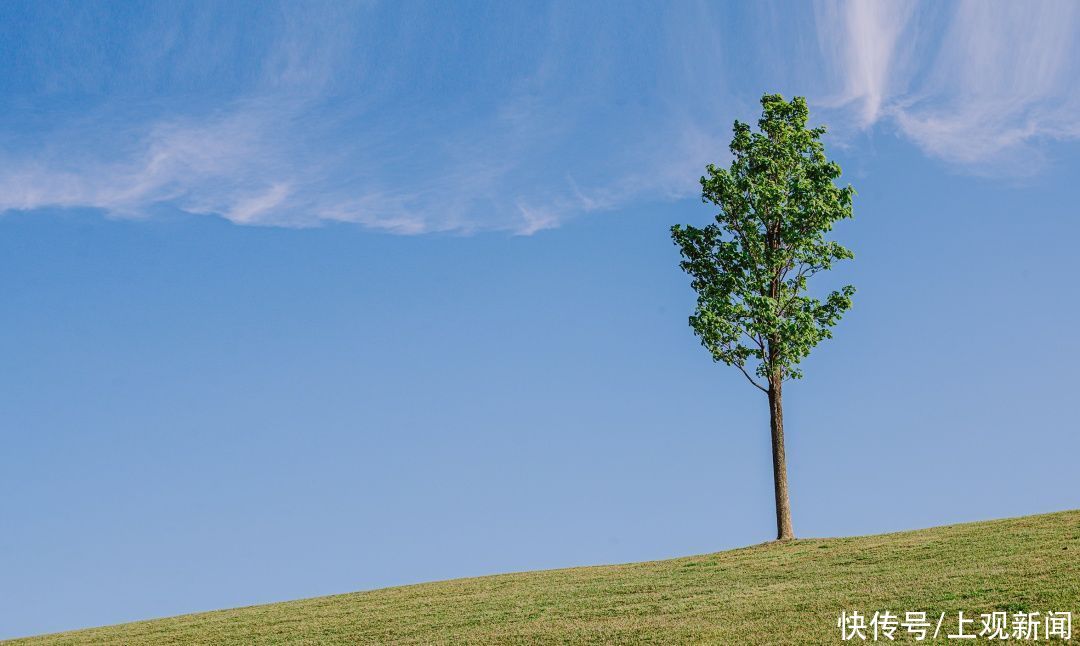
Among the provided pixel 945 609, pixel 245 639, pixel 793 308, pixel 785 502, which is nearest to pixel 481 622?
pixel 245 639

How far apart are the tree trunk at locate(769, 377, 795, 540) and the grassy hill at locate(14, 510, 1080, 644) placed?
1.30 m

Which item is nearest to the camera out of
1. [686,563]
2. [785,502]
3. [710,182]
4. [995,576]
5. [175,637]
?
[995,576]

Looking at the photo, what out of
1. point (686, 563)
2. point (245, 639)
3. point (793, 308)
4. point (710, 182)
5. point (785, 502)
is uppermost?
point (710, 182)

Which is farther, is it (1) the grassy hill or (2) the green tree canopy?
(2) the green tree canopy

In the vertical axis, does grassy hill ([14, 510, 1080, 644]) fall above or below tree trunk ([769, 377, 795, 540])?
below

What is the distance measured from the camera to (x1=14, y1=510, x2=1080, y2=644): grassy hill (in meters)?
19.6

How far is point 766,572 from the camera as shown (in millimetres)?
26234

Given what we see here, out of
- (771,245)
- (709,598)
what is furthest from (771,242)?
(709,598)

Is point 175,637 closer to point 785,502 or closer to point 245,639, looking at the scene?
point 245,639

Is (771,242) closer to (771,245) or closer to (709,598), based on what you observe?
(771,245)

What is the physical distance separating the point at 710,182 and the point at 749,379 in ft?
25.4

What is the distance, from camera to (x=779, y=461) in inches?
1336

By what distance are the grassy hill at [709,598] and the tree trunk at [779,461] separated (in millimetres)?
1303

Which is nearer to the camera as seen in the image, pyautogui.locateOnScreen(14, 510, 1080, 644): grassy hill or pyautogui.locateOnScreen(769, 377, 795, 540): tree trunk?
pyautogui.locateOnScreen(14, 510, 1080, 644): grassy hill
